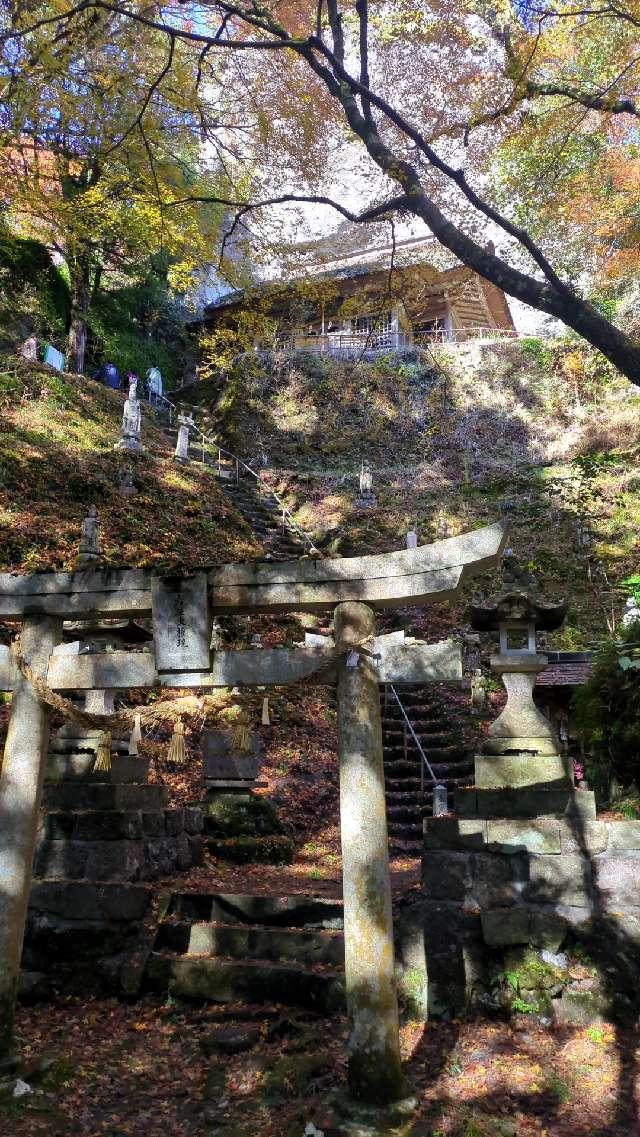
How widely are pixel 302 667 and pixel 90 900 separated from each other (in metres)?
3.69

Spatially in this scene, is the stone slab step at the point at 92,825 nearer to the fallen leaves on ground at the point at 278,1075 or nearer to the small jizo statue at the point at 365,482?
the fallen leaves on ground at the point at 278,1075

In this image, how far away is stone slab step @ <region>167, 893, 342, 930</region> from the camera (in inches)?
279

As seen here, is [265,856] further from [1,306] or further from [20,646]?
[1,306]

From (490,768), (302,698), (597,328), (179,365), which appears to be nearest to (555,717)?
(302,698)

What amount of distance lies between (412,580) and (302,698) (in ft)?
33.2

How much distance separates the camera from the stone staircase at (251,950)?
20.2ft

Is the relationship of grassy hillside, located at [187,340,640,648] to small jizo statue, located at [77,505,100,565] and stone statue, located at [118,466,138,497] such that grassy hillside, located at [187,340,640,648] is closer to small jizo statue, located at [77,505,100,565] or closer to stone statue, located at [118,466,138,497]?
stone statue, located at [118,466,138,497]

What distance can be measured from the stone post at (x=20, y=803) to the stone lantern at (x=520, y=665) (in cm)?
410

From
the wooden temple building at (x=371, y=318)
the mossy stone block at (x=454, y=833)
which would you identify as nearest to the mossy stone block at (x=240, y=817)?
the mossy stone block at (x=454, y=833)

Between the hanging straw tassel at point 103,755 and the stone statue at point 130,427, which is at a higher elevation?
the stone statue at point 130,427

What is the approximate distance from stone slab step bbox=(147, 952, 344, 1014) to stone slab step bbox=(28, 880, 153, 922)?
573mm

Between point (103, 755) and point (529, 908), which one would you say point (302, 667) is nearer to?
point (529, 908)

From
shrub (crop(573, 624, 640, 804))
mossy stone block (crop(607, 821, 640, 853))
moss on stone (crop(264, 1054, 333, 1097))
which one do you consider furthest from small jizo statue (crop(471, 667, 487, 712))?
moss on stone (crop(264, 1054, 333, 1097))

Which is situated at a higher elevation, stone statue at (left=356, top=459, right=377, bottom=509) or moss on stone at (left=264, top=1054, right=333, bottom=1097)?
stone statue at (left=356, top=459, right=377, bottom=509)
